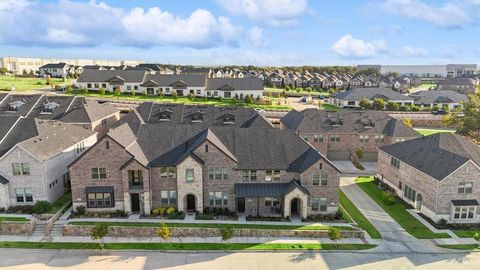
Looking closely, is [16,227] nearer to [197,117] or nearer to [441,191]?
[197,117]

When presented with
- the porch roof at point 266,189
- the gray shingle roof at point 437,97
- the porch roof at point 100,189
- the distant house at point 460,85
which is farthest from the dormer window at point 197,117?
the distant house at point 460,85

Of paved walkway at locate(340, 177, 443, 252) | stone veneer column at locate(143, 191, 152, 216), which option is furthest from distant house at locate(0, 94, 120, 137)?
paved walkway at locate(340, 177, 443, 252)

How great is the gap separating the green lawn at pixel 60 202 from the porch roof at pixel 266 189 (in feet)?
63.3

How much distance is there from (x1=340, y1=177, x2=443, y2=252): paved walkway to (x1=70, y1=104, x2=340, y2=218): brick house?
513cm

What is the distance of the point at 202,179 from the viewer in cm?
4103

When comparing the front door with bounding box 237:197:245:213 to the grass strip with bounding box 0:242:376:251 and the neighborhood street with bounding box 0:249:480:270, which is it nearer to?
the grass strip with bounding box 0:242:376:251

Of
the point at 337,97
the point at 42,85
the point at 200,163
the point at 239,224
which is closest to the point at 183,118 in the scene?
the point at 200,163

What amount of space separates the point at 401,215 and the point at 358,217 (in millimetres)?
5345

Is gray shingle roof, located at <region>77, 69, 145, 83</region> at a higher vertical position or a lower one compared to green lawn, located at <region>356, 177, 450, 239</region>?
higher

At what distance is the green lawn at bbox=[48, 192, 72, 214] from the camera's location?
40000mm

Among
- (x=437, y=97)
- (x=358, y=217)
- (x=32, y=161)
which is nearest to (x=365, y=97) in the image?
(x=437, y=97)

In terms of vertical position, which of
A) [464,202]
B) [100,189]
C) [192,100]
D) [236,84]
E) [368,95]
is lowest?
[464,202]

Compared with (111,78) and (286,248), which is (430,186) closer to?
(286,248)

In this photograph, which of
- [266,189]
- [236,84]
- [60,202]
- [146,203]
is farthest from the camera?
[236,84]
